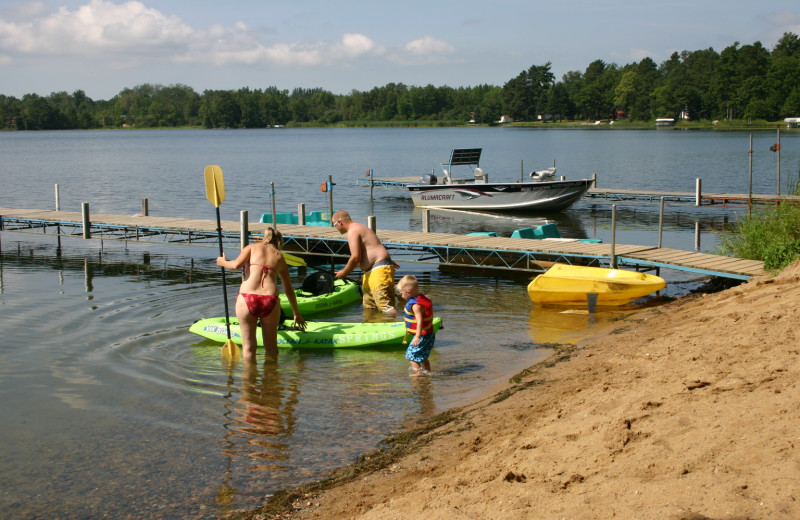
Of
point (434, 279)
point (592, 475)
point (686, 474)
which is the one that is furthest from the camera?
point (434, 279)

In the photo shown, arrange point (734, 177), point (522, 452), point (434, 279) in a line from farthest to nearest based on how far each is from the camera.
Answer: point (734, 177) < point (434, 279) < point (522, 452)

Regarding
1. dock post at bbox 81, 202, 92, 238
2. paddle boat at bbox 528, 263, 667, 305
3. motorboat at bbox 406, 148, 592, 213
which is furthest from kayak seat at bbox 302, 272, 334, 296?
motorboat at bbox 406, 148, 592, 213

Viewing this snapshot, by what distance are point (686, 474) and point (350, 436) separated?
12.1ft

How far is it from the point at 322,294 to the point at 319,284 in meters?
0.23

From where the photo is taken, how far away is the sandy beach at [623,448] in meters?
4.42

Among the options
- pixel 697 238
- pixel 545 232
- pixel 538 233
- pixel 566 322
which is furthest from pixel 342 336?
pixel 697 238

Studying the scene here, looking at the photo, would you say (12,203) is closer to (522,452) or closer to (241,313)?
(241,313)

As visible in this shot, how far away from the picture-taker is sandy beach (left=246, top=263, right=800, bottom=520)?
4.42 m

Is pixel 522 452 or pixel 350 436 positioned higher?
pixel 522 452

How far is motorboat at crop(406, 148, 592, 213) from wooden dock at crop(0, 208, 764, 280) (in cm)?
970

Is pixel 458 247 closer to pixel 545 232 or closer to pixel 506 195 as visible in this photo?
pixel 545 232

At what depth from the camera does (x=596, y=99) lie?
164m

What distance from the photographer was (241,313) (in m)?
9.55

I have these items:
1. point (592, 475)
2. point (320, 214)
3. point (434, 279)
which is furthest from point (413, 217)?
point (592, 475)
